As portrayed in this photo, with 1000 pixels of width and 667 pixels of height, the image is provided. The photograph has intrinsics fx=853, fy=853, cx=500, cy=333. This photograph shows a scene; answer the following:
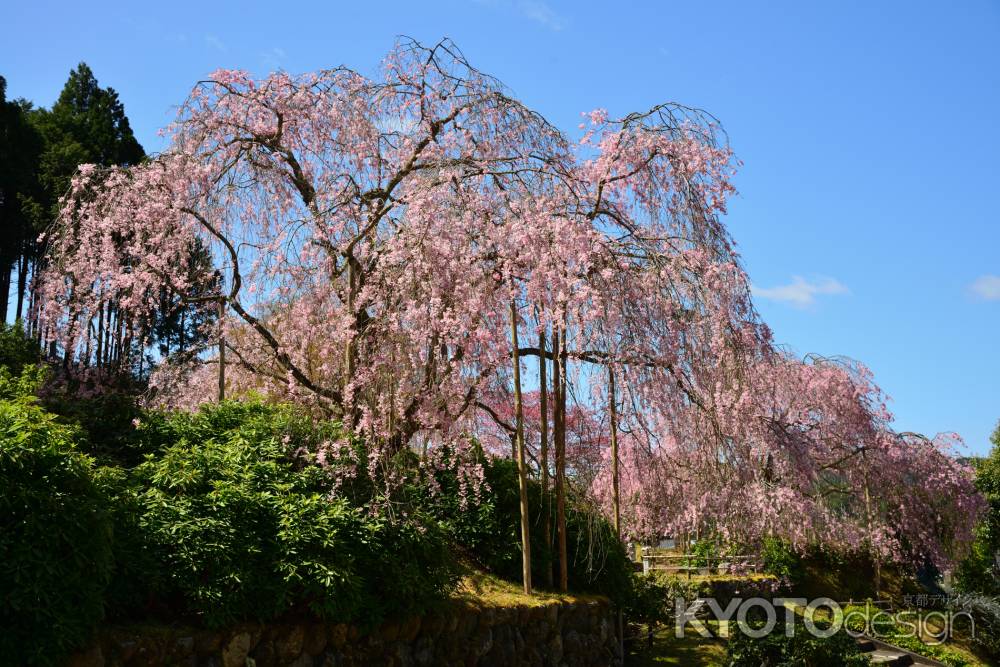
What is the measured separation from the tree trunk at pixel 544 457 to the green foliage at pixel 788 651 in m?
2.21

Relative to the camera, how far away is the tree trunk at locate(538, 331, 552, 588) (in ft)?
30.0

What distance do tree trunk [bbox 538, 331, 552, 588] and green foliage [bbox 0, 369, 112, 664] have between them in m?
4.82

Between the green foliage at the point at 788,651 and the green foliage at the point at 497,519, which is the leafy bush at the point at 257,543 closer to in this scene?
the green foliage at the point at 497,519

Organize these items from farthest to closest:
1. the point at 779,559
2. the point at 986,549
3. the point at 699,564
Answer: the point at 986,549
the point at 699,564
the point at 779,559

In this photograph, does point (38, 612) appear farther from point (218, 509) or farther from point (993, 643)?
point (993, 643)

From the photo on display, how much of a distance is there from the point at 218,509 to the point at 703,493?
30.0 ft

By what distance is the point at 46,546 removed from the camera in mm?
4938

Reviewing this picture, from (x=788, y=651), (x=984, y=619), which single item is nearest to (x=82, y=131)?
(x=788, y=651)

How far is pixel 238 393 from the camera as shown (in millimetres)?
12258

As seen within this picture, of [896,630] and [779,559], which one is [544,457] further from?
[779,559]

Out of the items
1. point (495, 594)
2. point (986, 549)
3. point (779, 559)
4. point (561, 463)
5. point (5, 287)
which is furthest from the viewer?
point (5, 287)

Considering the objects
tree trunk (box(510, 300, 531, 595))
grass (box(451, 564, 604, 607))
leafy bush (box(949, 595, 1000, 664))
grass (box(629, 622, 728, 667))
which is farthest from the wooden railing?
tree trunk (box(510, 300, 531, 595))

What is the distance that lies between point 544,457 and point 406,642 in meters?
2.73

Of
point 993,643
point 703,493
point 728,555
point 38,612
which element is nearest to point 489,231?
point 38,612
